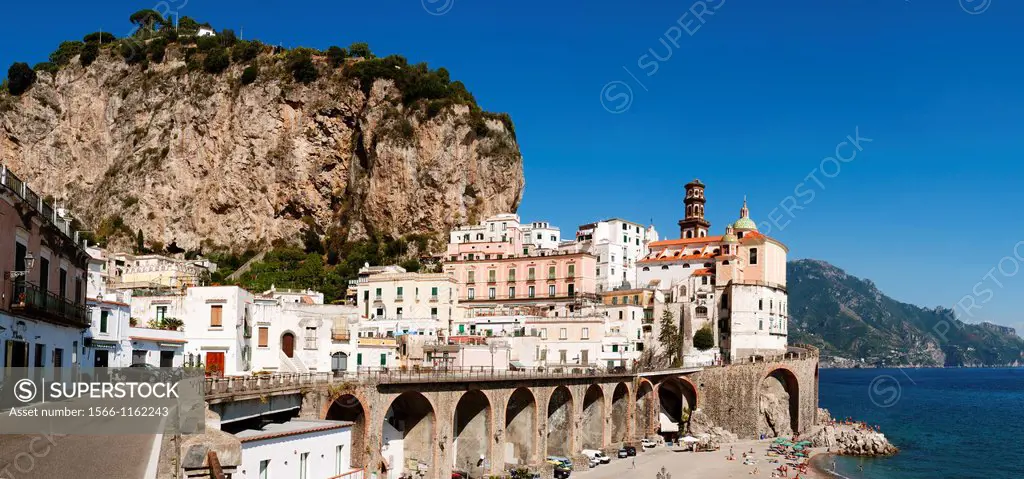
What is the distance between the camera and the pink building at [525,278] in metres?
103

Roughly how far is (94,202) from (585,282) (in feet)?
298

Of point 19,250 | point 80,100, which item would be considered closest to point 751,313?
point 19,250

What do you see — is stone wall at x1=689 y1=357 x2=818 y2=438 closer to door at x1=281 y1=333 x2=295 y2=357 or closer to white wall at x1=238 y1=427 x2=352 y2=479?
door at x1=281 y1=333 x2=295 y2=357

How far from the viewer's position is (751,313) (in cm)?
9419

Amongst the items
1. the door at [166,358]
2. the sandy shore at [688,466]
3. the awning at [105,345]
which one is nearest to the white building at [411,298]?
the sandy shore at [688,466]

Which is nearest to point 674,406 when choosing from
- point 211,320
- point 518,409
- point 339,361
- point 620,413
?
point 620,413

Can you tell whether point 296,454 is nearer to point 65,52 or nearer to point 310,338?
point 310,338

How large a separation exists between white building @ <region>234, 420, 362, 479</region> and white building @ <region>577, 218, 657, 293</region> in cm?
7110

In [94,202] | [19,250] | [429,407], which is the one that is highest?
[94,202]

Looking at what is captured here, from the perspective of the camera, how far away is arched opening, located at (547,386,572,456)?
6581 cm

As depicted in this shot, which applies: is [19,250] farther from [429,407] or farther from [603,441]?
[603,441]

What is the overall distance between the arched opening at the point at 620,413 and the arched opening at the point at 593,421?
339cm

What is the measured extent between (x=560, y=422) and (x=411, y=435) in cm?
1796

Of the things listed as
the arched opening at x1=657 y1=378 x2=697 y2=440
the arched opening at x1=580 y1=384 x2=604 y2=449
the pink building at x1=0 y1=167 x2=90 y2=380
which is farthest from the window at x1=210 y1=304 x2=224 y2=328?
the arched opening at x1=657 y1=378 x2=697 y2=440
